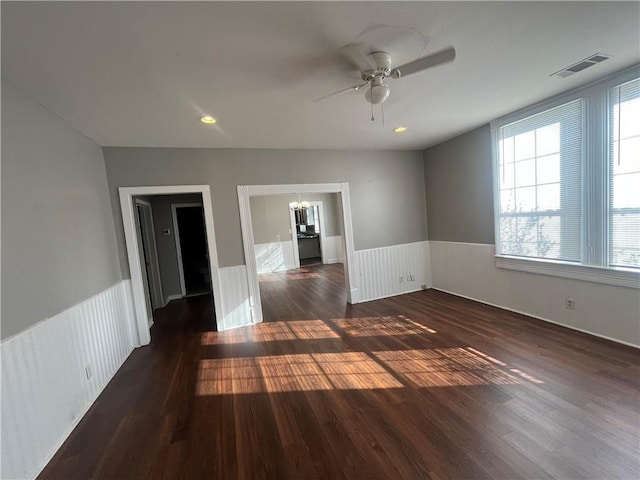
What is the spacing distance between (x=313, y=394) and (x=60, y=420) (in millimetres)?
1877

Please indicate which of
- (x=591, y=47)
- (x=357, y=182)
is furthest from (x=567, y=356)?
(x=357, y=182)

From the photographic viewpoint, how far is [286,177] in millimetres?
4238

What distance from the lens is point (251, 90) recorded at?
2275mm

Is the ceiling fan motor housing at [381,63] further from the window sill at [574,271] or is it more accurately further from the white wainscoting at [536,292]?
the white wainscoting at [536,292]

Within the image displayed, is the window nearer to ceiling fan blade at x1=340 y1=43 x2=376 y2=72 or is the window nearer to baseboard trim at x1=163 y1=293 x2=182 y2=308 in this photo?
ceiling fan blade at x1=340 y1=43 x2=376 y2=72

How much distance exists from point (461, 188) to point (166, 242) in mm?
5752

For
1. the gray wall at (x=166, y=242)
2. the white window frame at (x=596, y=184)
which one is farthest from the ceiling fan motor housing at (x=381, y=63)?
the gray wall at (x=166, y=242)

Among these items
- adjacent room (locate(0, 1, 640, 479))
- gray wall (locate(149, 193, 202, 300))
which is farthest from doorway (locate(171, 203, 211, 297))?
adjacent room (locate(0, 1, 640, 479))

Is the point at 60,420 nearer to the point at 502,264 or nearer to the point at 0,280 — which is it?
the point at 0,280

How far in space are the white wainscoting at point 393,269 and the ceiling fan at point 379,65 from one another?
3.07 meters

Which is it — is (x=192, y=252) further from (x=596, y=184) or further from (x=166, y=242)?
(x=596, y=184)

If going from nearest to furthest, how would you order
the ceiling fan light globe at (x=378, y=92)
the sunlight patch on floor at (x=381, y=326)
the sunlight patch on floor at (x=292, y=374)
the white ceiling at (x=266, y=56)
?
the white ceiling at (x=266, y=56)
the ceiling fan light globe at (x=378, y=92)
the sunlight patch on floor at (x=292, y=374)
the sunlight patch on floor at (x=381, y=326)

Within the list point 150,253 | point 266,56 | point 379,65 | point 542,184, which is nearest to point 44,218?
point 266,56

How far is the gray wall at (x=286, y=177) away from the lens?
354 cm
